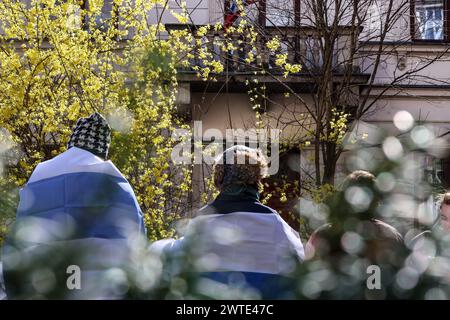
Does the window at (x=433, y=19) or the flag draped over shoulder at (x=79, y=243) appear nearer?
the flag draped over shoulder at (x=79, y=243)

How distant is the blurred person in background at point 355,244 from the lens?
3.83 feet

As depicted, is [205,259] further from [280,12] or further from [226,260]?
[280,12]

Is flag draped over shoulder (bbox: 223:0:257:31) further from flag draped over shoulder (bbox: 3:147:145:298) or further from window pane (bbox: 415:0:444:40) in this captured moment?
flag draped over shoulder (bbox: 3:147:145:298)

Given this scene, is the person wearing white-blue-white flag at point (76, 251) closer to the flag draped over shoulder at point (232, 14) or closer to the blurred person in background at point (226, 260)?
the blurred person in background at point (226, 260)

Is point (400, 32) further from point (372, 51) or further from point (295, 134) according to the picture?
point (295, 134)

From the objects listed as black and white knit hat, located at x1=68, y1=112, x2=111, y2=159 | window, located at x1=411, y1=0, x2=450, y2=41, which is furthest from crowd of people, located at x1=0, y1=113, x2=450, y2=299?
window, located at x1=411, y1=0, x2=450, y2=41

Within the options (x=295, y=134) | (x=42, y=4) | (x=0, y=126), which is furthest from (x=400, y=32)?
(x=0, y=126)

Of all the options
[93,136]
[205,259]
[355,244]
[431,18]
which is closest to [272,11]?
[431,18]

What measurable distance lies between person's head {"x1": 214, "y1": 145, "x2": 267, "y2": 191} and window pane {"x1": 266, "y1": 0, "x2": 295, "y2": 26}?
7.69 m

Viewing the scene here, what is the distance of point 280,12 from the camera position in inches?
425

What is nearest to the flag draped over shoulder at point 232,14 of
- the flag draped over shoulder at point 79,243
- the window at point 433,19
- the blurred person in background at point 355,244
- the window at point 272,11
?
the window at point 272,11

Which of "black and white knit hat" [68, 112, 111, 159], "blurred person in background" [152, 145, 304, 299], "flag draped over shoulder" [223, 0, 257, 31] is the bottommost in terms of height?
"blurred person in background" [152, 145, 304, 299]

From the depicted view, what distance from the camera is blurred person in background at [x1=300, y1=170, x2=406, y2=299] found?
3.83 feet

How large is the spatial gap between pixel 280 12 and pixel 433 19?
3.62m
